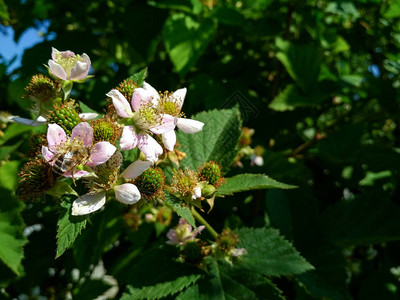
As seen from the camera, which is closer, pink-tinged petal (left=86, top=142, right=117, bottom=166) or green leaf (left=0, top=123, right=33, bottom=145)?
pink-tinged petal (left=86, top=142, right=117, bottom=166)

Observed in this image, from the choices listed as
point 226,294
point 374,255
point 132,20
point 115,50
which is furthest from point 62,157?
point 374,255

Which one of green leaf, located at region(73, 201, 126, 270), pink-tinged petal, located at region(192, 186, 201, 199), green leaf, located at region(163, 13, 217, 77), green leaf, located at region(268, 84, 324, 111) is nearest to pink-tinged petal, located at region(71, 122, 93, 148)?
pink-tinged petal, located at region(192, 186, 201, 199)

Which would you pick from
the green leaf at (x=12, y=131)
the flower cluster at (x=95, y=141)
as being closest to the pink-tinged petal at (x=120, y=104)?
the flower cluster at (x=95, y=141)

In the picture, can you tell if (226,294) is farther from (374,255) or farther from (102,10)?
(102,10)

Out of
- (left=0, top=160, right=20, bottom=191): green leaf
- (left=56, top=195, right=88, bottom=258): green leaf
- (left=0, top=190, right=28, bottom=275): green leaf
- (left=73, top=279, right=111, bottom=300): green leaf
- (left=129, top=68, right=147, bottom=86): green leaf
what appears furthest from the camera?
(left=73, top=279, right=111, bottom=300): green leaf

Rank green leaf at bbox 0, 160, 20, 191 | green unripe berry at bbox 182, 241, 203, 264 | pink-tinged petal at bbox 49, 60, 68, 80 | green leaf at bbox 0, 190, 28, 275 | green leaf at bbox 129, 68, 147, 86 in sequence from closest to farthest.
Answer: pink-tinged petal at bbox 49, 60, 68, 80 → green leaf at bbox 129, 68, 147, 86 → green unripe berry at bbox 182, 241, 203, 264 → green leaf at bbox 0, 190, 28, 275 → green leaf at bbox 0, 160, 20, 191

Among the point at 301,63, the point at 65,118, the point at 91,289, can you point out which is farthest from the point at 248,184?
the point at 301,63

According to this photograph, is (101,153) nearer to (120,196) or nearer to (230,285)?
(120,196)

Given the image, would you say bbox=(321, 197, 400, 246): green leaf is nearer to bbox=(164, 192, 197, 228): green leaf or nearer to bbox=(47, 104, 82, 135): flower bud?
bbox=(164, 192, 197, 228): green leaf
